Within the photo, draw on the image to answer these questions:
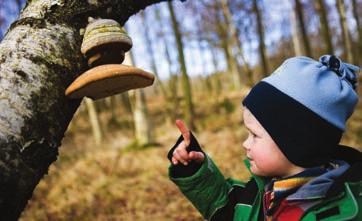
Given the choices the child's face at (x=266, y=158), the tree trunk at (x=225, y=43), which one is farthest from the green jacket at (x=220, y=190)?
the tree trunk at (x=225, y=43)

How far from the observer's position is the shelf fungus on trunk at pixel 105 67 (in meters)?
1.40

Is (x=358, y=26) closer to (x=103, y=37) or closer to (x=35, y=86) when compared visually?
(x=103, y=37)

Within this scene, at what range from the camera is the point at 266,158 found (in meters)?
1.60

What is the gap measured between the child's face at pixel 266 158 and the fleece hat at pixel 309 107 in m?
0.03

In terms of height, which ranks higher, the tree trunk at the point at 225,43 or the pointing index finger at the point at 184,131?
the pointing index finger at the point at 184,131

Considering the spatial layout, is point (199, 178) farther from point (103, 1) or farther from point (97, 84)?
point (103, 1)

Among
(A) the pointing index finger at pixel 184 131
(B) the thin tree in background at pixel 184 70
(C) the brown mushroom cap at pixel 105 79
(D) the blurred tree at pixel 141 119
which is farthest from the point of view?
(B) the thin tree in background at pixel 184 70

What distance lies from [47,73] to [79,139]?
57.5 feet

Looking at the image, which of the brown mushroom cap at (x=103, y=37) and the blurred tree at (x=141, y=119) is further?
the blurred tree at (x=141, y=119)

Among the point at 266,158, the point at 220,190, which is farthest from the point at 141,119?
the point at 266,158

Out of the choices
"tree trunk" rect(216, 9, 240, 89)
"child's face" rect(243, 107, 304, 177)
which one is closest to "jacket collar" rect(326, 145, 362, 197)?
"child's face" rect(243, 107, 304, 177)

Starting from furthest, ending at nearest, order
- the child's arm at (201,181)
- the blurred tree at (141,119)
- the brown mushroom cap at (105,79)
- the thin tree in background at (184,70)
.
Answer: the thin tree in background at (184,70) → the blurred tree at (141,119) → the child's arm at (201,181) → the brown mushroom cap at (105,79)

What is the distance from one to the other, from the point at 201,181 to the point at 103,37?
2.88 ft

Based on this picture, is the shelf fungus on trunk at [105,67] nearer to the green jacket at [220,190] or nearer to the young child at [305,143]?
the young child at [305,143]
